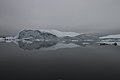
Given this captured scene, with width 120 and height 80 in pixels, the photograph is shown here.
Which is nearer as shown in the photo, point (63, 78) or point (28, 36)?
point (63, 78)

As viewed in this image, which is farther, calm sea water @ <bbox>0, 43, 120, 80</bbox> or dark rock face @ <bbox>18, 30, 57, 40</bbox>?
dark rock face @ <bbox>18, 30, 57, 40</bbox>

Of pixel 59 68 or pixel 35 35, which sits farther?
pixel 35 35

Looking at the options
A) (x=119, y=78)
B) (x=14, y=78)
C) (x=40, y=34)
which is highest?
(x=40, y=34)

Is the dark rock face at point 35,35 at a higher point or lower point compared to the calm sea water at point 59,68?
higher

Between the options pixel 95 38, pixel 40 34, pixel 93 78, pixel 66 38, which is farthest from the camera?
pixel 95 38

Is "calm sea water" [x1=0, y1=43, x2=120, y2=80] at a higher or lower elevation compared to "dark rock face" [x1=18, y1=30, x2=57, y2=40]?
lower

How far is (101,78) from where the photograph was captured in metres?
6.02

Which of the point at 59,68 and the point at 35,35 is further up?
the point at 35,35

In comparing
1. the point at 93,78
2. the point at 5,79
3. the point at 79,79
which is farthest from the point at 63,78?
the point at 5,79

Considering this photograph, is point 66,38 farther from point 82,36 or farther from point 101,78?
point 101,78

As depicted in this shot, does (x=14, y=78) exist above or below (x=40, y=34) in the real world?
below

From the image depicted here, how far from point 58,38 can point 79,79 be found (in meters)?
98.1

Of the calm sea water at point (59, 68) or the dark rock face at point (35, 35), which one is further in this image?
the dark rock face at point (35, 35)

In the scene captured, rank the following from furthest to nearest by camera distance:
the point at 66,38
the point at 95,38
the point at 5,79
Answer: the point at 95,38
the point at 66,38
the point at 5,79
